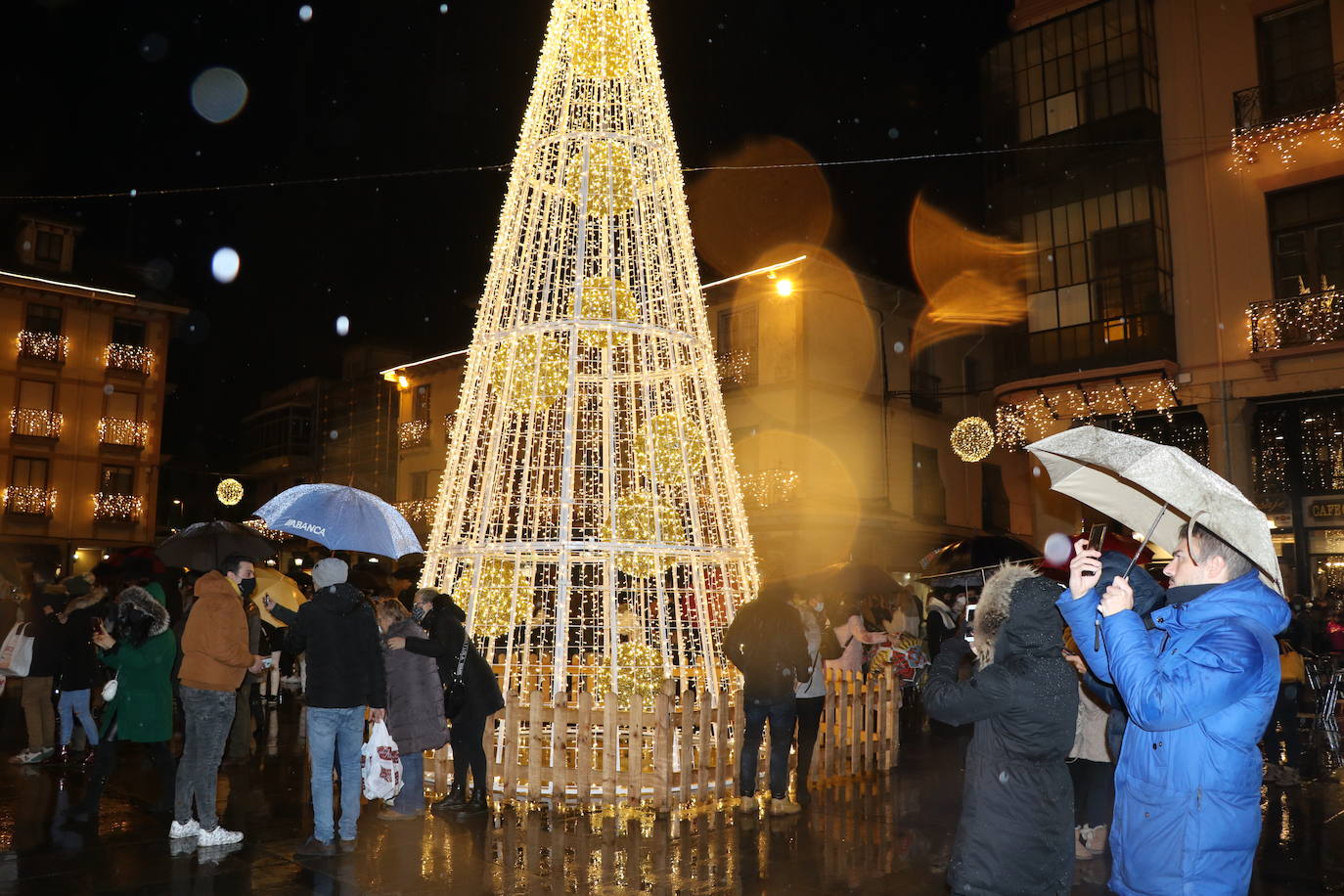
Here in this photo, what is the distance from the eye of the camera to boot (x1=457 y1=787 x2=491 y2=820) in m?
7.62

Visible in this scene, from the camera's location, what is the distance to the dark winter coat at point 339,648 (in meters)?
6.52

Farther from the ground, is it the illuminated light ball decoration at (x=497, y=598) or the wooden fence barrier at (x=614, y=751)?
the illuminated light ball decoration at (x=497, y=598)

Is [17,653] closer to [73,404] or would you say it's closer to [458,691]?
[458,691]

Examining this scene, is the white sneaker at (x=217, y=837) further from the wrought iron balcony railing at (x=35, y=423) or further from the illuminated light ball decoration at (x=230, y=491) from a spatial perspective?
the illuminated light ball decoration at (x=230, y=491)

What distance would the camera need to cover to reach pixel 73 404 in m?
32.0

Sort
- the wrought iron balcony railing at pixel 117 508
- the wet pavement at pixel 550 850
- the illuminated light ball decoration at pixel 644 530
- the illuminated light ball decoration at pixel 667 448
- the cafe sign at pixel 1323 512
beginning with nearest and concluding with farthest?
the wet pavement at pixel 550 850, the illuminated light ball decoration at pixel 644 530, the illuminated light ball decoration at pixel 667 448, the cafe sign at pixel 1323 512, the wrought iron balcony railing at pixel 117 508

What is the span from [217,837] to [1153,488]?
6.27 m

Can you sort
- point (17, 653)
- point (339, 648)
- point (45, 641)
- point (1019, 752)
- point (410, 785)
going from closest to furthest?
point (1019, 752) → point (339, 648) → point (410, 785) → point (45, 641) → point (17, 653)

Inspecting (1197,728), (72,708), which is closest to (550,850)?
(1197,728)

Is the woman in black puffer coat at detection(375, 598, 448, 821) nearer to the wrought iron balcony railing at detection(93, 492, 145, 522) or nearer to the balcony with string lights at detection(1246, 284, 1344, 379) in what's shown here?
the balcony with string lights at detection(1246, 284, 1344, 379)

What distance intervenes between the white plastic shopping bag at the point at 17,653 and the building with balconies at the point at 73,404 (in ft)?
74.7

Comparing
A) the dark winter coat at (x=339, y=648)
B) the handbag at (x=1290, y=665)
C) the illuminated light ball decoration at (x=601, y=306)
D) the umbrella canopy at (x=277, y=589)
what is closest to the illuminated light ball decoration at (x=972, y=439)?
the handbag at (x=1290, y=665)

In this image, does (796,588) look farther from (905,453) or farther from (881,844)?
(905,453)

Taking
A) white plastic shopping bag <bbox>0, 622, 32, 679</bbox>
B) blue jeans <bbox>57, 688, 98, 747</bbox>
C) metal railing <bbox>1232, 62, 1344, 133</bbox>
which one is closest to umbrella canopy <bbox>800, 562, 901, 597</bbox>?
blue jeans <bbox>57, 688, 98, 747</bbox>
